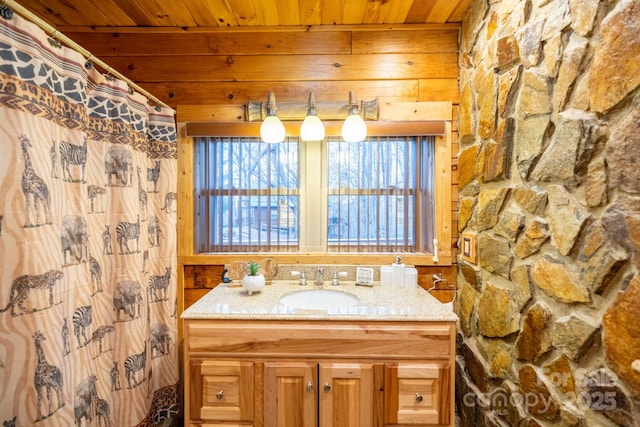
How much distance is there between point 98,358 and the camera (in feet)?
4.05

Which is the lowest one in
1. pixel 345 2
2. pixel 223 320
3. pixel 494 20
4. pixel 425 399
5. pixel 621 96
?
pixel 425 399

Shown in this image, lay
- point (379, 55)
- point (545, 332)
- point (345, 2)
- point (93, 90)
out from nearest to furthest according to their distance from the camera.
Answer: point (545, 332) → point (93, 90) → point (345, 2) → point (379, 55)

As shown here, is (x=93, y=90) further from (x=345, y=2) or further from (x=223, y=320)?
(x=345, y=2)

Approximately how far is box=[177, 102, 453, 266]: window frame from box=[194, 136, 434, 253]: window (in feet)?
0.15

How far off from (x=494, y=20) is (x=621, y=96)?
79 cm

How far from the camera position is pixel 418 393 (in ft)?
4.04

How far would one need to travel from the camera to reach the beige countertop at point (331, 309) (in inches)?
Result: 49.2

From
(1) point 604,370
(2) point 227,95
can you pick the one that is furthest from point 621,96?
(2) point 227,95

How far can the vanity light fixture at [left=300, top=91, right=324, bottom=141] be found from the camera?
1551 millimetres

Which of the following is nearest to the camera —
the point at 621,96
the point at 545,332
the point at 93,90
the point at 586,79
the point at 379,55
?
the point at 621,96

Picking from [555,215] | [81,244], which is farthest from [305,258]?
[555,215]

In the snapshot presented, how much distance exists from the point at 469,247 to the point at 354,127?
87 cm

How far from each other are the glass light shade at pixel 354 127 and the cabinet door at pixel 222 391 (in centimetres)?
120

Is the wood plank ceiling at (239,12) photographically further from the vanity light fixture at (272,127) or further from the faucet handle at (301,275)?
the faucet handle at (301,275)
